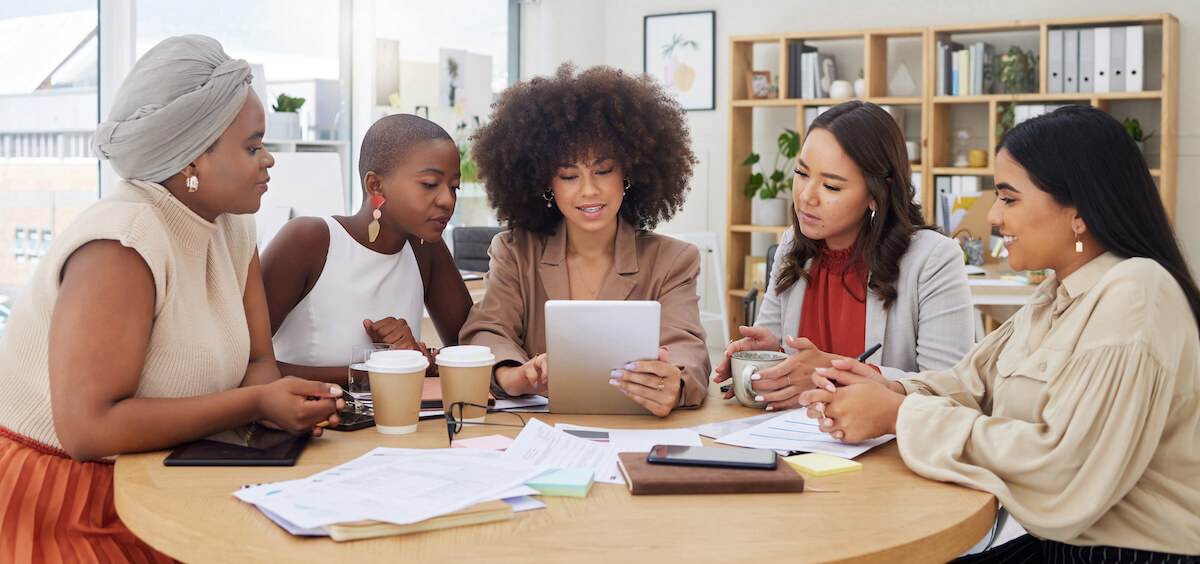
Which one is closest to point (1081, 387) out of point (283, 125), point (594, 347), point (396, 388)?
point (594, 347)

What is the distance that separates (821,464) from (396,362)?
65 centimetres

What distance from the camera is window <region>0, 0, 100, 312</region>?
13.2 feet

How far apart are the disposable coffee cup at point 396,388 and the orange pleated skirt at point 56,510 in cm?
39

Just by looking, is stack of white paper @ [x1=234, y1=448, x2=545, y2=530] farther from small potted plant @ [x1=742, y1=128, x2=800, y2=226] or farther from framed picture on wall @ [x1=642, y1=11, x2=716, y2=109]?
framed picture on wall @ [x1=642, y1=11, x2=716, y2=109]

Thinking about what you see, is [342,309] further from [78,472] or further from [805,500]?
[805,500]

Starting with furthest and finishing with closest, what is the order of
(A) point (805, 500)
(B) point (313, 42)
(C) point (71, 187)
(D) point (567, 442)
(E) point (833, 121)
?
(B) point (313, 42) < (C) point (71, 187) < (E) point (833, 121) < (D) point (567, 442) < (A) point (805, 500)

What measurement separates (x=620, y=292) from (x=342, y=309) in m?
0.58

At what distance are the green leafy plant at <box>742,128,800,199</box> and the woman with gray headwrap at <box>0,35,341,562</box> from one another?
450 centimetres

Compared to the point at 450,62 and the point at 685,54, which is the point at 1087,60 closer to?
the point at 685,54

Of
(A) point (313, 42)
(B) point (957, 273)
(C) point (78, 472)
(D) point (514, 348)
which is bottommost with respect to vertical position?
(C) point (78, 472)

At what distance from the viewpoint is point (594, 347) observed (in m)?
1.65

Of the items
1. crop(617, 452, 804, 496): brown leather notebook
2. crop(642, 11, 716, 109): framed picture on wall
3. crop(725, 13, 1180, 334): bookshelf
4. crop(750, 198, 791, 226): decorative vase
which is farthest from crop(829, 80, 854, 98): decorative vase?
crop(617, 452, 804, 496): brown leather notebook

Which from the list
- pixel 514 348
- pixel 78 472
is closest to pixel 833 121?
pixel 514 348

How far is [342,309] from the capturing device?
2.07 m
